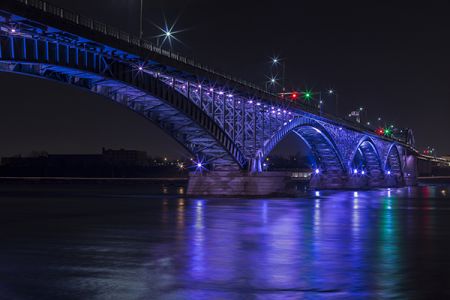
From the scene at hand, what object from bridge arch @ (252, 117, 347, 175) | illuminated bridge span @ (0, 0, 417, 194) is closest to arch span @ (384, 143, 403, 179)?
bridge arch @ (252, 117, 347, 175)

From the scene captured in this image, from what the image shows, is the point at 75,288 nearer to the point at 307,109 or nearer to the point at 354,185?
the point at 307,109

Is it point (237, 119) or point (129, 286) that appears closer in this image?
point (129, 286)

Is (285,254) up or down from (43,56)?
down

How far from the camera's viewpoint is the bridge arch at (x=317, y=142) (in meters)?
82.9

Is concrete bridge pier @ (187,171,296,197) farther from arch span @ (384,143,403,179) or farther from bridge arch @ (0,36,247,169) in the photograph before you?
arch span @ (384,143,403,179)

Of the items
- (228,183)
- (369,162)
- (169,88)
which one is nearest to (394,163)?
(369,162)

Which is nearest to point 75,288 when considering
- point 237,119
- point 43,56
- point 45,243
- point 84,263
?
point 84,263

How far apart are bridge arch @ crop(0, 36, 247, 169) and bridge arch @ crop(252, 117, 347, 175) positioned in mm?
11432

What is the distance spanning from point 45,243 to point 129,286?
1041 cm

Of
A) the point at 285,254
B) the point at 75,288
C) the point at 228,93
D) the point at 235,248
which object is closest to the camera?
the point at 75,288

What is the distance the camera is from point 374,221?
36.8m

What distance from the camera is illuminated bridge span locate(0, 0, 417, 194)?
127ft

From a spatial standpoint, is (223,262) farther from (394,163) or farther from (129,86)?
(394,163)

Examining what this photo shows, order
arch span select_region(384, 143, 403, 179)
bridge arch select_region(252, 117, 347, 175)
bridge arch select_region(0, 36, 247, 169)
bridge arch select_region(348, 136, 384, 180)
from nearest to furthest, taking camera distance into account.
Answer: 1. bridge arch select_region(0, 36, 247, 169)
2. bridge arch select_region(252, 117, 347, 175)
3. bridge arch select_region(348, 136, 384, 180)
4. arch span select_region(384, 143, 403, 179)
